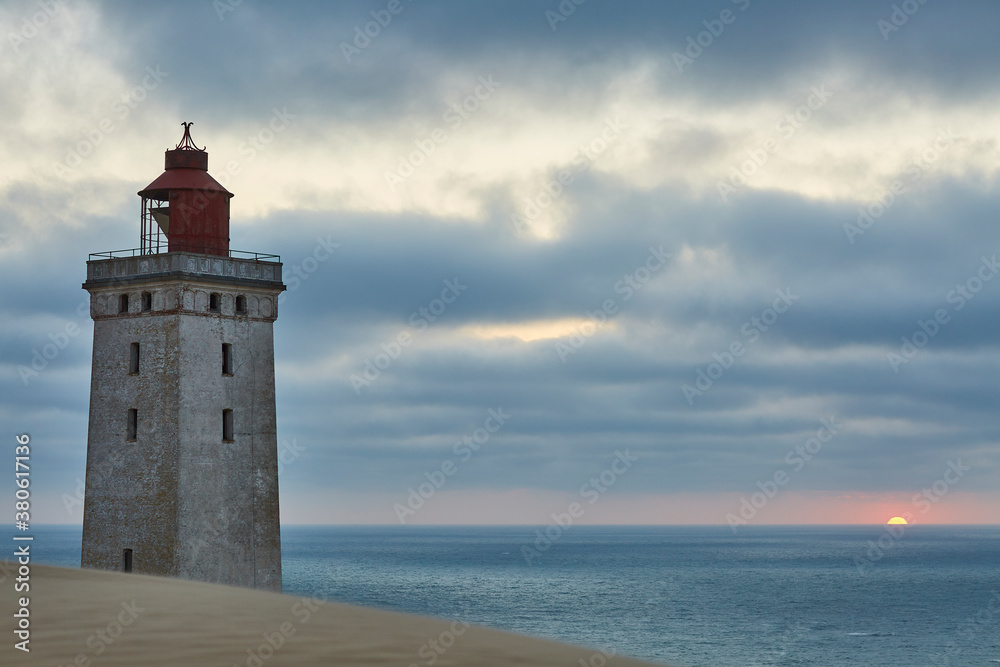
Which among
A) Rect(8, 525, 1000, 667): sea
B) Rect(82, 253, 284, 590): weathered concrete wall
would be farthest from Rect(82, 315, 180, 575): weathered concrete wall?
Rect(8, 525, 1000, 667): sea

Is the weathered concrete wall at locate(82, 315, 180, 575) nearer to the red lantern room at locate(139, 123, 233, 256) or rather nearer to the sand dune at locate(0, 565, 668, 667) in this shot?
the red lantern room at locate(139, 123, 233, 256)

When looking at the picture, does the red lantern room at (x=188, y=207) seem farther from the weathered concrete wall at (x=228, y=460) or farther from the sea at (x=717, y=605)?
the sea at (x=717, y=605)

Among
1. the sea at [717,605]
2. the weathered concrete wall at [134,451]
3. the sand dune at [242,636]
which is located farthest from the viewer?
the sea at [717,605]

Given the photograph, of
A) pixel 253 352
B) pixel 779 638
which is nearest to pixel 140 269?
pixel 253 352

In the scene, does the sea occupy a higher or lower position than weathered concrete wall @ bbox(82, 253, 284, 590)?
lower

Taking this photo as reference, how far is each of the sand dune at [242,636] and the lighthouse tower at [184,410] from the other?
21777 mm

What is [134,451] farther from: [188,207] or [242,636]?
[242,636]

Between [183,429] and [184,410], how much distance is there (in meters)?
0.62

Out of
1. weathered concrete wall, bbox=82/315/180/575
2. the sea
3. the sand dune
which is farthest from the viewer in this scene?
the sea

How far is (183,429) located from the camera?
39156mm

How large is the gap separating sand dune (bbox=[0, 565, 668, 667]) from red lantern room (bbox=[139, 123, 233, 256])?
25420 millimetres

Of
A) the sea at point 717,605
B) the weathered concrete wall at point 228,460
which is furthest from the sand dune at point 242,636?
the sea at point 717,605

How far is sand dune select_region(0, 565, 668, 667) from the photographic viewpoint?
42.3 ft

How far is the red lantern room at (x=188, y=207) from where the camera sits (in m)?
41.8
